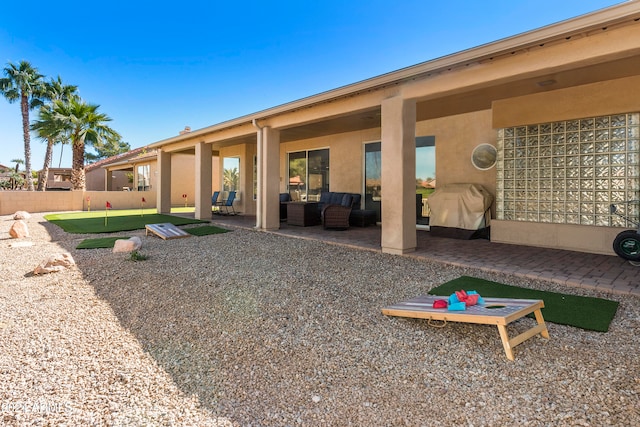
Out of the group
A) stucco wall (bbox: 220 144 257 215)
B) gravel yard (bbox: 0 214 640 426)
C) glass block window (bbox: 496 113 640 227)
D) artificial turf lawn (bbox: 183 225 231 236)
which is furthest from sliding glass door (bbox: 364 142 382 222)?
gravel yard (bbox: 0 214 640 426)

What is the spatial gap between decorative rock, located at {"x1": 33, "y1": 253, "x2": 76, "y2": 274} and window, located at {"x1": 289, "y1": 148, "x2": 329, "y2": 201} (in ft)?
24.8

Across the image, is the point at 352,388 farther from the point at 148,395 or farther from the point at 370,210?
the point at 370,210

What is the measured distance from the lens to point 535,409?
76.6 inches

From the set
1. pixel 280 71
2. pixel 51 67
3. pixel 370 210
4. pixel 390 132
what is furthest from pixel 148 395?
pixel 51 67

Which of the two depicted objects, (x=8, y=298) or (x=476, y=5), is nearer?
(x=8, y=298)

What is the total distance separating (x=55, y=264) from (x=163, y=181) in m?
9.17

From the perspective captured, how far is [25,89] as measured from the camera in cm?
1873

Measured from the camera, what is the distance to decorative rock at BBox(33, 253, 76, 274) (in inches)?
199

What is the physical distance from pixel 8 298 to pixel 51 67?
2133cm

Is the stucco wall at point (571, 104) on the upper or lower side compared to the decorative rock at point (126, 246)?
upper

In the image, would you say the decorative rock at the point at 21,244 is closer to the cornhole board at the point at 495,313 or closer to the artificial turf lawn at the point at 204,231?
the artificial turf lawn at the point at 204,231

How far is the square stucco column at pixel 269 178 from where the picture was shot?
28.9 ft

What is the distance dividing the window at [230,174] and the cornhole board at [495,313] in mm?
11939

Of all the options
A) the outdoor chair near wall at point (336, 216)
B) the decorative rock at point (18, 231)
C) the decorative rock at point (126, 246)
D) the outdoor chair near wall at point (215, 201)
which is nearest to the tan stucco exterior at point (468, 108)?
the outdoor chair near wall at point (336, 216)
